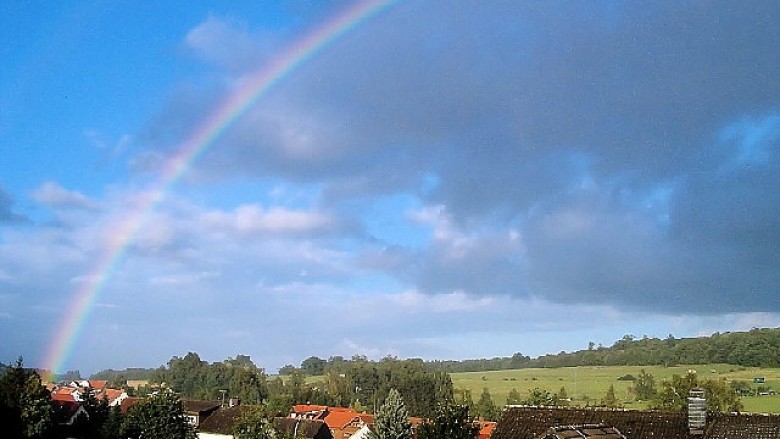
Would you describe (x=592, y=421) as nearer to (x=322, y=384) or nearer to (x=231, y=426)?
(x=231, y=426)

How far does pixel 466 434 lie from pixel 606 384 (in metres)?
99.2

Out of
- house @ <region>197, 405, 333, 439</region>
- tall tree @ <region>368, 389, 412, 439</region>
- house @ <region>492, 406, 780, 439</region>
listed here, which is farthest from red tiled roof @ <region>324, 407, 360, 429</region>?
house @ <region>492, 406, 780, 439</region>

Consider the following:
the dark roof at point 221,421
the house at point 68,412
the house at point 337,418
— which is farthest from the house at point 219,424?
the house at point 68,412

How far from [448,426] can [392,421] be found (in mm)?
6280

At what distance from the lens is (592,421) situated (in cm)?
3700

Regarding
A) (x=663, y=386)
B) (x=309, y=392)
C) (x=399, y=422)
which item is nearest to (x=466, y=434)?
(x=399, y=422)

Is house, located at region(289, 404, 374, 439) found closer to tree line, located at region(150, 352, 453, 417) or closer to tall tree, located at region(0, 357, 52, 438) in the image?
tree line, located at region(150, 352, 453, 417)

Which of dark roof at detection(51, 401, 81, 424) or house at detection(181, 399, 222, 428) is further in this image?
house at detection(181, 399, 222, 428)

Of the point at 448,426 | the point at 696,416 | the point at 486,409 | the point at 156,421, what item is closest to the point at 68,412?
the point at 156,421

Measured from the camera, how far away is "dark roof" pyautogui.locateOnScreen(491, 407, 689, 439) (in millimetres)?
36094

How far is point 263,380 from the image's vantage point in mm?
129000

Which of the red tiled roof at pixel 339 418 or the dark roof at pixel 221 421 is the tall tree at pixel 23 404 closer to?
the dark roof at pixel 221 421

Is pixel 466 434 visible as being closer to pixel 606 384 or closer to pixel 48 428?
pixel 48 428

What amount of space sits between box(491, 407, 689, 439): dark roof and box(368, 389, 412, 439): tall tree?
14.5 feet
